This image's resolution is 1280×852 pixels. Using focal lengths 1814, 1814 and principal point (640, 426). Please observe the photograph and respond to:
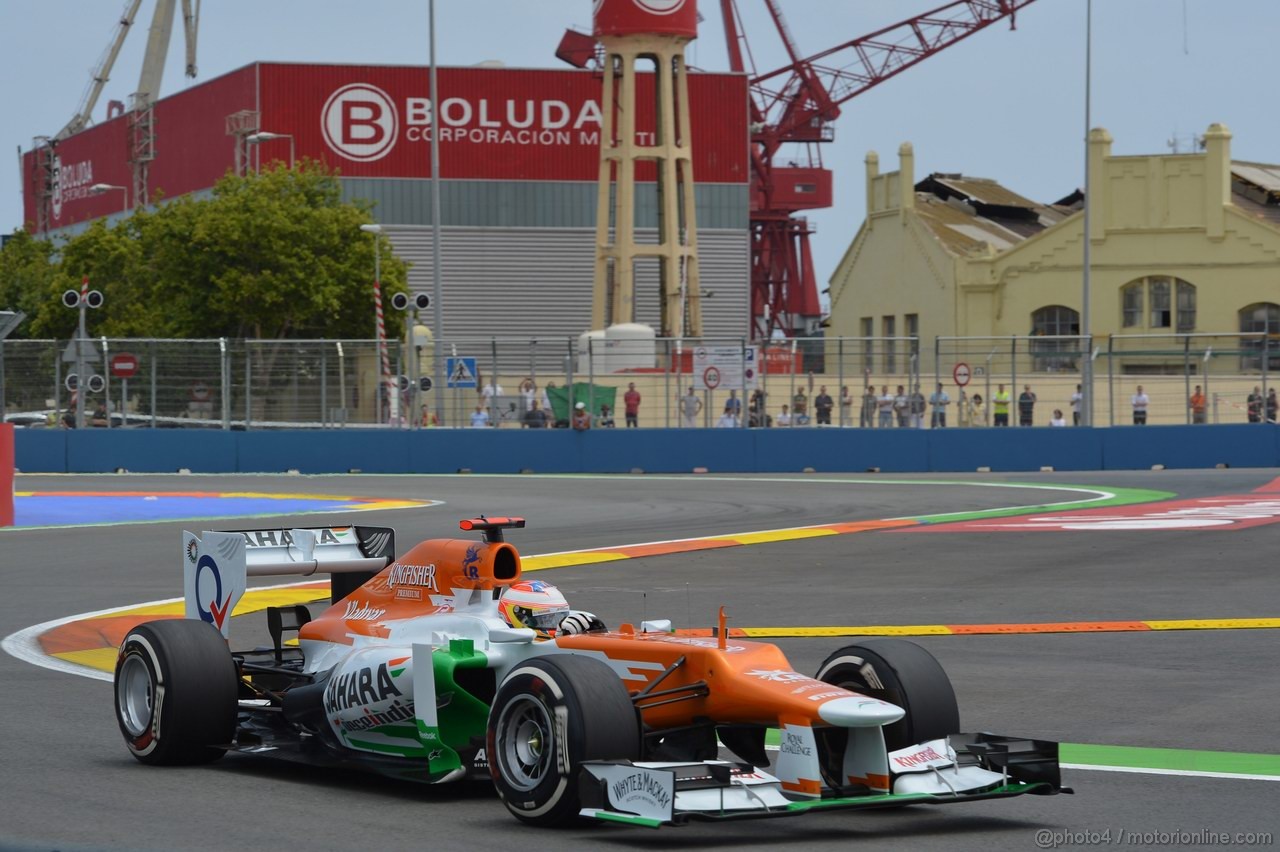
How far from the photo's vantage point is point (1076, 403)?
36906 mm

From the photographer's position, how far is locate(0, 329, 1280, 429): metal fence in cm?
3591

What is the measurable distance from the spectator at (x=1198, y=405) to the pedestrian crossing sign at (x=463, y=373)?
47.7 ft

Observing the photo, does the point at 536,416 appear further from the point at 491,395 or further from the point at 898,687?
the point at 898,687

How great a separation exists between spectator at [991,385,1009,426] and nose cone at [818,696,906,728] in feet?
103

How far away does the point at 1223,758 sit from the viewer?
7895mm

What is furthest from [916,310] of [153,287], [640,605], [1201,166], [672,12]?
[640,605]

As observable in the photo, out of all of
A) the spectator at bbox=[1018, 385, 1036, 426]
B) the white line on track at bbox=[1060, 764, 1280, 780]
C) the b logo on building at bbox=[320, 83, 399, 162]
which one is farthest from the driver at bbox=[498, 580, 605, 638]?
the b logo on building at bbox=[320, 83, 399, 162]

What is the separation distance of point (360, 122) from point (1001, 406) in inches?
1604

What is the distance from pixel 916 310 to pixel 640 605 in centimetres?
5840

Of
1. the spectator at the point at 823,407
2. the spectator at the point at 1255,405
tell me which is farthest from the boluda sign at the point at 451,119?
the spectator at the point at 1255,405

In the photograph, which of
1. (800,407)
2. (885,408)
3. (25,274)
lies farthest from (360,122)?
(885,408)

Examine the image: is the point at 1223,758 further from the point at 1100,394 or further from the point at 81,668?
the point at 1100,394

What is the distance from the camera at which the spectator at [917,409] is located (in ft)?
120

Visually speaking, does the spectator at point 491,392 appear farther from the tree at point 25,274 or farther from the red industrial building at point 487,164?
the tree at point 25,274
